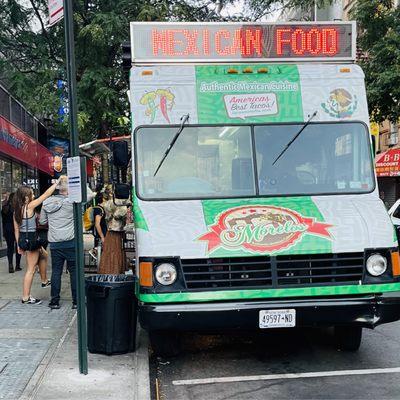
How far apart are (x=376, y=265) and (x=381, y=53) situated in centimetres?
1122

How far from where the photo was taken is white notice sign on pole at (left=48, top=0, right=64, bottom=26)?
16.2ft

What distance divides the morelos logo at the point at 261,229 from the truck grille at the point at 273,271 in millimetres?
127

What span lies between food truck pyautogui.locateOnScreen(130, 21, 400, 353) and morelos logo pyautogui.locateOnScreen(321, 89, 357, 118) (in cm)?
1

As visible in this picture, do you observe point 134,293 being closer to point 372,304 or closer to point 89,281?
point 89,281

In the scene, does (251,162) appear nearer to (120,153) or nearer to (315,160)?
(315,160)

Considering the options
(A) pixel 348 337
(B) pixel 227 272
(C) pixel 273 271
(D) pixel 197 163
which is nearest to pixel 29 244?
(D) pixel 197 163

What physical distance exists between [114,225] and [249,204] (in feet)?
12.8

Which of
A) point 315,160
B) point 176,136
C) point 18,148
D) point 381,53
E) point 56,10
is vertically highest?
point 381,53

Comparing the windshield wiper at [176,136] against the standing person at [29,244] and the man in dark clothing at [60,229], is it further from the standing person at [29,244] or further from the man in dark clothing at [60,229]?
the standing person at [29,244]

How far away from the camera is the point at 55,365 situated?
211 inches

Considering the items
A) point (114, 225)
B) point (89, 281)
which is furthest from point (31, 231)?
point (89, 281)

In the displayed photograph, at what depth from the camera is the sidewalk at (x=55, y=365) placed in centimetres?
470

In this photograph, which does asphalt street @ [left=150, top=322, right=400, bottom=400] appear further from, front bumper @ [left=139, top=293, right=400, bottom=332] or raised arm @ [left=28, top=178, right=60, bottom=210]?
raised arm @ [left=28, top=178, right=60, bottom=210]

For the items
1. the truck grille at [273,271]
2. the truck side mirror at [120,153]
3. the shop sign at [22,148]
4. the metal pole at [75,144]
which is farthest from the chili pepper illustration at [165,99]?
the shop sign at [22,148]
